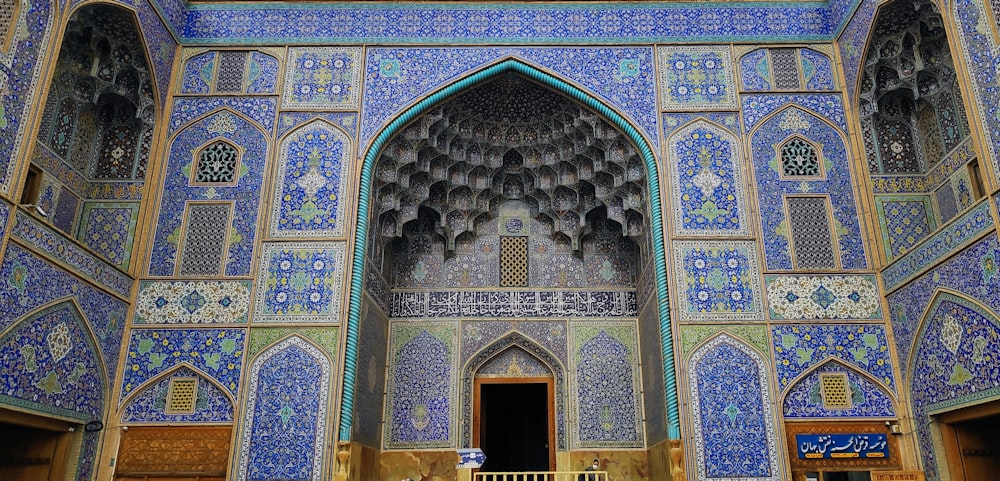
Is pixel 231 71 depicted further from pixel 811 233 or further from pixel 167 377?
pixel 811 233

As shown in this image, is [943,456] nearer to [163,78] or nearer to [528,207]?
[528,207]

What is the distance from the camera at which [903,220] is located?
25.6ft

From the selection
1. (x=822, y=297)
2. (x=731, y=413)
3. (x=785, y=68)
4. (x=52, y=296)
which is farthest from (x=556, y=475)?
(x=785, y=68)

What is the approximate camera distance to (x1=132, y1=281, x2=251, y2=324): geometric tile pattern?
7.46 meters

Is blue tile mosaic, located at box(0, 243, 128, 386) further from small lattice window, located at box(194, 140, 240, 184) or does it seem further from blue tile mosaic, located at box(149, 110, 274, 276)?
small lattice window, located at box(194, 140, 240, 184)

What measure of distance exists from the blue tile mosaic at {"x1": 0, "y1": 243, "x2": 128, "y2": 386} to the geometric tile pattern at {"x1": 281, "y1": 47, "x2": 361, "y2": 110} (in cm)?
289

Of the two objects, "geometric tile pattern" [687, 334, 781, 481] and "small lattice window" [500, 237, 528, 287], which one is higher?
"small lattice window" [500, 237, 528, 287]

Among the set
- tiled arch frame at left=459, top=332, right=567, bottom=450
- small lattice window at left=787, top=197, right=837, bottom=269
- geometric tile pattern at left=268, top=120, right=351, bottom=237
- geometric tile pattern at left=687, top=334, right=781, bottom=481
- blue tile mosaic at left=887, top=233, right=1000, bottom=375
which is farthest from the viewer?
tiled arch frame at left=459, top=332, right=567, bottom=450

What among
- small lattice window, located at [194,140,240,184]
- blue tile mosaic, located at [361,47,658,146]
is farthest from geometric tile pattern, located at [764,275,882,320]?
small lattice window, located at [194,140,240,184]

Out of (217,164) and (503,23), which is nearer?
(217,164)

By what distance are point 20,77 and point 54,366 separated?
8.14 ft

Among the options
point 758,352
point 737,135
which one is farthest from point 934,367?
point 737,135

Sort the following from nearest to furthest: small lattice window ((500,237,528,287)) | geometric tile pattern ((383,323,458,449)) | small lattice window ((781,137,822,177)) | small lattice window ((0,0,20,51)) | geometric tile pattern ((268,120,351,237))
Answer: small lattice window ((0,0,20,51)) < geometric tile pattern ((268,120,351,237)) < small lattice window ((781,137,822,177)) < geometric tile pattern ((383,323,458,449)) < small lattice window ((500,237,528,287))

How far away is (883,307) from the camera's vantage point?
24.3ft
